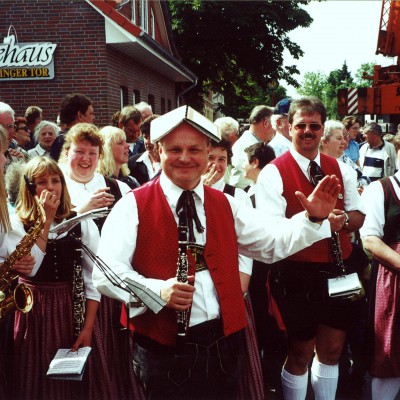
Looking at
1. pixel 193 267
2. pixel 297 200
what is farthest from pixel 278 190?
pixel 193 267

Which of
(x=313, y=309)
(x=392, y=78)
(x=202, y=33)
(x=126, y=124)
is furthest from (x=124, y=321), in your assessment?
(x=202, y=33)

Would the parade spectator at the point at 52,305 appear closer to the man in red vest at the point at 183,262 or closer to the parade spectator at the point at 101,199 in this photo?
the parade spectator at the point at 101,199

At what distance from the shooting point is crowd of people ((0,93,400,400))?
260 centimetres

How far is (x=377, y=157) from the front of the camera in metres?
10.3

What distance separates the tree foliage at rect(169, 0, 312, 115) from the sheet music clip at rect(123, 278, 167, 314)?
2148 centimetres

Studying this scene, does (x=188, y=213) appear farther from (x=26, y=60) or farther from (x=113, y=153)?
(x=26, y=60)

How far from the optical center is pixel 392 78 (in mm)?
14266

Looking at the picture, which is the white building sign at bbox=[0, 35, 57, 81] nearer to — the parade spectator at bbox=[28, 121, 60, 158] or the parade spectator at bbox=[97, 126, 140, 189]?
the parade spectator at bbox=[28, 121, 60, 158]

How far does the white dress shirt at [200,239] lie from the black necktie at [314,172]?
928 millimetres

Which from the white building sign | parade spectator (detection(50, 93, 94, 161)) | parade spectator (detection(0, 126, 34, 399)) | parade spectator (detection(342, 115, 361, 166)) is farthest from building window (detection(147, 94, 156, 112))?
parade spectator (detection(0, 126, 34, 399))

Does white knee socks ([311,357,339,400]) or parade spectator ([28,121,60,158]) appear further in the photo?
parade spectator ([28,121,60,158])

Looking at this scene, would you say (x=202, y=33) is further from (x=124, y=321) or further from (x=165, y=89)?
(x=124, y=321)

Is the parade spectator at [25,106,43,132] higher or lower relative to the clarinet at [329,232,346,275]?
higher

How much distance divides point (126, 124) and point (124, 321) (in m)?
4.19
